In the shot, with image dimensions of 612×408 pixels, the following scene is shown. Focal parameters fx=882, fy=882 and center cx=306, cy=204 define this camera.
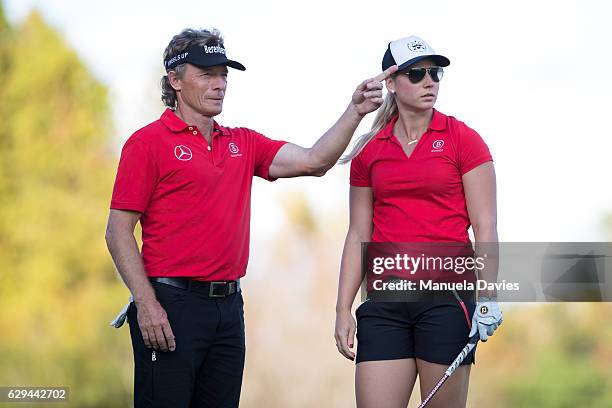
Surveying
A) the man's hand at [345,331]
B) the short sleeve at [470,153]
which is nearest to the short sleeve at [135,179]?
the man's hand at [345,331]

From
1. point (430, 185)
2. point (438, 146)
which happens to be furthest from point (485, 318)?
point (438, 146)

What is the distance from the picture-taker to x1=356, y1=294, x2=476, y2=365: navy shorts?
3.23m

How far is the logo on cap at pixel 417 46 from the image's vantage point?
11.1 feet

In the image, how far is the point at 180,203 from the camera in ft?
10.7

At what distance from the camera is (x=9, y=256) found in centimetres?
727

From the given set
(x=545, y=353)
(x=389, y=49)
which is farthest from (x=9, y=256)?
(x=389, y=49)

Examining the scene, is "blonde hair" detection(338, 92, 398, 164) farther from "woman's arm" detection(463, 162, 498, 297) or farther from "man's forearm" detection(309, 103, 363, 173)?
"woman's arm" detection(463, 162, 498, 297)

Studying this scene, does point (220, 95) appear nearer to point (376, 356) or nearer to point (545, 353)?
point (376, 356)

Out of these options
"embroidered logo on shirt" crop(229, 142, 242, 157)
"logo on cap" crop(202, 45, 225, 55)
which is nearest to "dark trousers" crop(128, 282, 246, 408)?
"embroidered logo on shirt" crop(229, 142, 242, 157)

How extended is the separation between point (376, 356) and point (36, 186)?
4792 mm

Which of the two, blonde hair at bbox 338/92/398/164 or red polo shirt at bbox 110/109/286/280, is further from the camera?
blonde hair at bbox 338/92/398/164

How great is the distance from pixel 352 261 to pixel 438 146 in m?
0.58

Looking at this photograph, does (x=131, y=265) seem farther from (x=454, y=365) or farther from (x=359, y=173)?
(x=454, y=365)

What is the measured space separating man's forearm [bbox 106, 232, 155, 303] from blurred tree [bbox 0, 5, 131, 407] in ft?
13.6
